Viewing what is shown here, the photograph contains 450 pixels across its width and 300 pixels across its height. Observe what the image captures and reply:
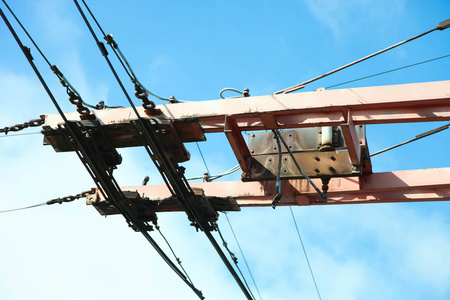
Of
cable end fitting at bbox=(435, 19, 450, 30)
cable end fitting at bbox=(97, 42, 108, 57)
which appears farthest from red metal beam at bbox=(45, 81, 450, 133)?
cable end fitting at bbox=(97, 42, 108, 57)

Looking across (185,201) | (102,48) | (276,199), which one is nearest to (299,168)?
(276,199)

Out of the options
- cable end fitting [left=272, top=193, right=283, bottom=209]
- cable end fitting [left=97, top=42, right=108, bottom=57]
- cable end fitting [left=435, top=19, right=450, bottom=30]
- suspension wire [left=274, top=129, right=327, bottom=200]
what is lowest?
cable end fitting [left=272, top=193, right=283, bottom=209]

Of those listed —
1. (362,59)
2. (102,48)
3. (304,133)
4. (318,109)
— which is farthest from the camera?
(304,133)

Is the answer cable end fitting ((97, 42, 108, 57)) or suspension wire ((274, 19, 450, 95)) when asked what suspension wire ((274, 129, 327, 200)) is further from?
cable end fitting ((97, 42, 108, 57))

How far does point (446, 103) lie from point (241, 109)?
230 cm

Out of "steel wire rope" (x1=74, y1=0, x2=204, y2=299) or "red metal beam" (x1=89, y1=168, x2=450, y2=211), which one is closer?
"steel wire rope" (x1=74, y1=0, x2=204, y2=299)

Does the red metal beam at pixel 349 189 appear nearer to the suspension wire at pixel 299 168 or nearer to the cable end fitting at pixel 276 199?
the suspension wire at pixel 299 168

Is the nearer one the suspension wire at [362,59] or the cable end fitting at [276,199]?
the suspension wire at [362,59]

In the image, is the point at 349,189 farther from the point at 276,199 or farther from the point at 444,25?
the point at 444,25

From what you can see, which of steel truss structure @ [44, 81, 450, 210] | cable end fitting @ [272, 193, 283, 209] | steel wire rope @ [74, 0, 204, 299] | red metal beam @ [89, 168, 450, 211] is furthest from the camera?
red metal beam @ [89, 168, 450, 211]

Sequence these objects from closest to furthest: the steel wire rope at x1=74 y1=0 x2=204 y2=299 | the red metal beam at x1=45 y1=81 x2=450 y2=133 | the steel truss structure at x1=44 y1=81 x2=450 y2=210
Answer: the steel wire rope at x1=74 y1=0 x2=204 y2=299
the red metal beam at x1=45 y1=81 x2=450 y2=133
the steel truss structure at x1=44 y1=81 x2=450 y2=210

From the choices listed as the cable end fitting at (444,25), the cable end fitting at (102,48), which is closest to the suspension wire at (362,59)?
the cable end fitting at (444,25)

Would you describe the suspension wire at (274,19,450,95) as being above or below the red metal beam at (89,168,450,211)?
above

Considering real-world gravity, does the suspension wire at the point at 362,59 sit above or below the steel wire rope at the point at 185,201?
above
